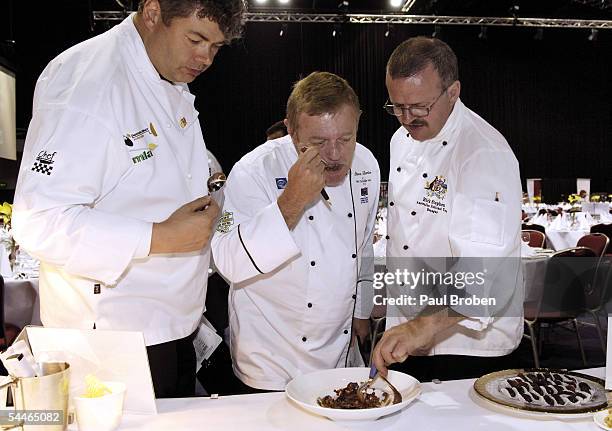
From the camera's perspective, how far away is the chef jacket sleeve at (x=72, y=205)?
4.12 feet

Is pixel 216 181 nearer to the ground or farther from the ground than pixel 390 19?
nearer to the ground

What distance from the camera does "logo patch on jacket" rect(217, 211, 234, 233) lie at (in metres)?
1.72

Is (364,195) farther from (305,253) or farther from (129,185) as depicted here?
(129,185)

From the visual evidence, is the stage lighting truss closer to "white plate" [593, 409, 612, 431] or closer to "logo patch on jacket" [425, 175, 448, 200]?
"logo patch on jacket" [425, 175, 448, 200]

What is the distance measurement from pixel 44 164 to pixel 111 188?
0.56 ft

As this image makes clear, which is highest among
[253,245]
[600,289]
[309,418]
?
[253,245]

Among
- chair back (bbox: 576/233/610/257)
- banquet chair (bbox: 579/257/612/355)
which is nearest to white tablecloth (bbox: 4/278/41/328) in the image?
banquet chair (bbox: 579/257/612/355)

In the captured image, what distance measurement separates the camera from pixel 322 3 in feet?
35.4

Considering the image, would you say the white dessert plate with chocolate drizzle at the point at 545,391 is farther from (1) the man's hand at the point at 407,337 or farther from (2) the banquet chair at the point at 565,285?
(2) the banquet chair at the point at 565,285

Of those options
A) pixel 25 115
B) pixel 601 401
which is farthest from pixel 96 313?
pixel 25 115

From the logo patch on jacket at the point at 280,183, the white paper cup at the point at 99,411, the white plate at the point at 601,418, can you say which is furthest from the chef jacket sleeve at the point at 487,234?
the white paper cup at the point at 99,411

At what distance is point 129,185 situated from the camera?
1420 mm

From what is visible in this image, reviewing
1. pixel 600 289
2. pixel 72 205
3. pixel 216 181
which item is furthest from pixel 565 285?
pixel 72 205

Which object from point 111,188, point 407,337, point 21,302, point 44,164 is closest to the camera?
point 44,164
